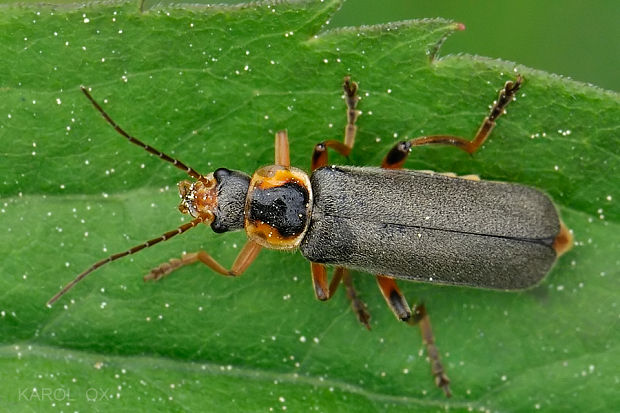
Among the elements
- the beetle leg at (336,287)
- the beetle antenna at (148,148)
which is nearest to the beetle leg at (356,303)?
the beetle leg at (336,287)

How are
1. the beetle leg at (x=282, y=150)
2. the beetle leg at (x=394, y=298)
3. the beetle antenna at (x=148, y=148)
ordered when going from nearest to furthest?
the beetle antenna at (x=148, y=148) → the beetle leg at (x=282, y=150) → the beetle leg at (x=394, y=298)

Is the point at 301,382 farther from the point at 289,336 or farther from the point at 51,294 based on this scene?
the point at 51,294

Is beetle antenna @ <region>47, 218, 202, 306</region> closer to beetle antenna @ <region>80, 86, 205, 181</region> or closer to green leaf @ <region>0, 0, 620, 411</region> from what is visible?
green leaf @ <region>0, 0, 620, 411</region>

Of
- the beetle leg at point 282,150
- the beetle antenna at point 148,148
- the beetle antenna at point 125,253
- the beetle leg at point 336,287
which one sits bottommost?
the beetle antenna at point 125,253

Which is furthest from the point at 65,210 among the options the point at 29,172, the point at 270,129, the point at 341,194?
the point at 341,194

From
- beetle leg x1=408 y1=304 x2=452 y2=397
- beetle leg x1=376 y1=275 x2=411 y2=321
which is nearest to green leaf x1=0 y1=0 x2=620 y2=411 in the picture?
beetle leg x1=408 y1=304 x2=452 y2=397

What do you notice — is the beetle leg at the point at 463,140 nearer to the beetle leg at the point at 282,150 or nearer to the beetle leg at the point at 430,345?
the beetle leg at the point at 282,150

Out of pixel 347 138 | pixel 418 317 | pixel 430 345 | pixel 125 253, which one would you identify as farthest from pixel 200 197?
pixel 430 345
